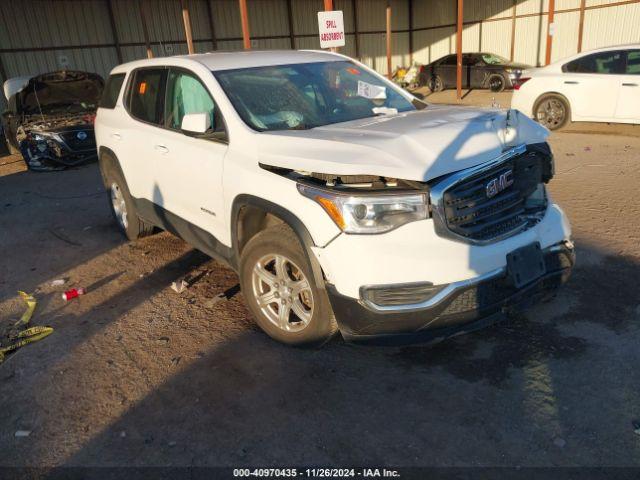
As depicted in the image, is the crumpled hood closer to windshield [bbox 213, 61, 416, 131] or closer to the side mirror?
windshield [bbox 213, 61, 416, 131]

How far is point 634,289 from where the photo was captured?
389cm

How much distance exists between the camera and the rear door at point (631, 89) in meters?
8.99

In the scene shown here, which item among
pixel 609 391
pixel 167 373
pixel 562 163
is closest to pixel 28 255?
pixel 167 373

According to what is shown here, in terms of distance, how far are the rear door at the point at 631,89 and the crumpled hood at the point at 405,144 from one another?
23.2 ft

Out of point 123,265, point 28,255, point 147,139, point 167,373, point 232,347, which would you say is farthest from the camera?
point 28,255

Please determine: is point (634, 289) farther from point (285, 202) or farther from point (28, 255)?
point (28, 255)

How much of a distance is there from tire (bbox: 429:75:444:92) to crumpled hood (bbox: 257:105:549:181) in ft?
59.4

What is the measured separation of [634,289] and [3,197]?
8659 mm

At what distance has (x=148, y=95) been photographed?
471 centimetres

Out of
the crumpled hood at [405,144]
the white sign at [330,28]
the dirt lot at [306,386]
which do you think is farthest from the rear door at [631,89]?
the crumpled hood at [405,144]

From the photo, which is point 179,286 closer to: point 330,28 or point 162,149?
point 162,149

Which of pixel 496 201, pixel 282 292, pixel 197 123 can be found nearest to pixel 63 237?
pixel 197 123

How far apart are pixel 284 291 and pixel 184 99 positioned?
6.35 ft

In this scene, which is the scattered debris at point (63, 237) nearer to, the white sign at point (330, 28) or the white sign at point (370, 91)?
the white sign at point (370, 91)
